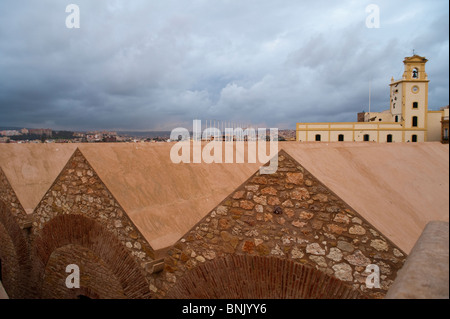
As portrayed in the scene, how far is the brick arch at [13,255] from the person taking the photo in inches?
310

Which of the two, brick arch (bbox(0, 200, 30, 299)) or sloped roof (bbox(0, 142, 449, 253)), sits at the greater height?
sloped roof (bbox(0, 142, 449, 253))

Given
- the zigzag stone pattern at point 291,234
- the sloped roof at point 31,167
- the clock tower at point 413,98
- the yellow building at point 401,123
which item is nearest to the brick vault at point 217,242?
the zigzag stone pattern at point 291,234

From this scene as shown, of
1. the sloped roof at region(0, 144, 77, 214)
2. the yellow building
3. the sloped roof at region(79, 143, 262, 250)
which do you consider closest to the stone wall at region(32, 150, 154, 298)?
the sloped roof at region(79, 143, 262, 250)

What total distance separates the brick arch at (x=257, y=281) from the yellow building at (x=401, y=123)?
39.5 meters

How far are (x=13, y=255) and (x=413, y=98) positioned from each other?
44966 mm

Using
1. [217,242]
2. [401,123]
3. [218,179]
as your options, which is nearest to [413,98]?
[401,123]

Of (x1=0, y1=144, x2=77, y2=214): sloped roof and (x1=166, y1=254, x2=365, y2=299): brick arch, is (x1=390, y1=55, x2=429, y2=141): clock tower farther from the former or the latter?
(x1=166, y1=254, x2=365, y2=299): brick arch

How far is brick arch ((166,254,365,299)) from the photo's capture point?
10.2ft

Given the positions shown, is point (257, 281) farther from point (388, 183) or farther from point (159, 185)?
point (159, 185)

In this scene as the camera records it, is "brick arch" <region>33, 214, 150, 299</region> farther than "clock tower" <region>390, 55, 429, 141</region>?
No

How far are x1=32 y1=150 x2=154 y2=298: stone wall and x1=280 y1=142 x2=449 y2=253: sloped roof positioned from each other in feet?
10.0

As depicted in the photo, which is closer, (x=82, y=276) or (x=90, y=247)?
(x=90, y=247)

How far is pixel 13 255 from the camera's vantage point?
840 cm
